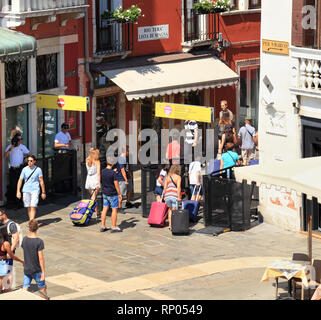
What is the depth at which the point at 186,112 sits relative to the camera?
23.4 metres

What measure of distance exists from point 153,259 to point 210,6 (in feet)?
41.4

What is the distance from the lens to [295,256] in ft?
56.3

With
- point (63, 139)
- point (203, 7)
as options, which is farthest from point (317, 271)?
point (203, 7)

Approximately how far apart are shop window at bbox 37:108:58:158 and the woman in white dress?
8.18 ft

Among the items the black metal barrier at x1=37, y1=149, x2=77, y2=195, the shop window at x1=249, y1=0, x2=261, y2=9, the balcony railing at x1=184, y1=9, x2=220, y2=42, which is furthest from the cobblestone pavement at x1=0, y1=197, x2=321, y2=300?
the shop window at x1=249, y1=0, x2=261, y2=9

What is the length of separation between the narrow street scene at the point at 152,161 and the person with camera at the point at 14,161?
0.04 meters

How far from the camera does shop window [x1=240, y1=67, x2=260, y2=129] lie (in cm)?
3402

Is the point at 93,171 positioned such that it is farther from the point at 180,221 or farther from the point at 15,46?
the point at 15,46

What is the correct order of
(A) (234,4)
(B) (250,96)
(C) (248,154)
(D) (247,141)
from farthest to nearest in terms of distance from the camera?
(B) (250,96), (A) (234,4), (C) (248,154), (D) (247,141)

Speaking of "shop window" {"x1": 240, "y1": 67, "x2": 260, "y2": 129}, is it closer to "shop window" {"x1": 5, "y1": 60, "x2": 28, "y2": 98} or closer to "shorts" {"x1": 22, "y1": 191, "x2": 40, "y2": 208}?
"shop window" {"x1": 5, "y1": 60, "x2": 28, "y2": 98}

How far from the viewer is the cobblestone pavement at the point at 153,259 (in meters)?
17.8

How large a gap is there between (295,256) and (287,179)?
141 centimetres

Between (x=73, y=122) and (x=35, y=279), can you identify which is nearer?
(x=35, y=279)

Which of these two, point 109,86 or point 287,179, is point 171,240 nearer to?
point 287,179
